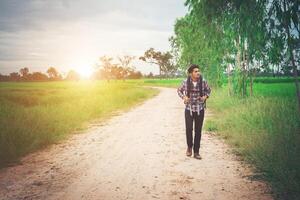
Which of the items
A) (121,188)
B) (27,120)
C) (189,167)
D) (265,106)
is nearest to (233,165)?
(189,167)

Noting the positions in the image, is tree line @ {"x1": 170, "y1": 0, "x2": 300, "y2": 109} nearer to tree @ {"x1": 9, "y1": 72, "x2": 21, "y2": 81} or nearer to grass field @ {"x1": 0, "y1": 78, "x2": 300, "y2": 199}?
grass field @ {"x1": 0, "y1": 78, "x2": 300, "y2": 199}

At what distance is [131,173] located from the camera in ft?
19.7

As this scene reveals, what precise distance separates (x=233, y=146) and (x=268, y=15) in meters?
3.59

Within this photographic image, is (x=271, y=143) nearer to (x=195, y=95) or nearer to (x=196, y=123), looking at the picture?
(x=196, y=123)

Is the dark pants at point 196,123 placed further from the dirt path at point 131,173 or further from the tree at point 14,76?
the tree at point 14,76

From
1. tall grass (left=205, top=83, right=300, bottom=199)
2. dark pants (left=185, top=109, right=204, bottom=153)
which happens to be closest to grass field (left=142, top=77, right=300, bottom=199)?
tall grass (left=205, top=83, right=300, bottom=199)

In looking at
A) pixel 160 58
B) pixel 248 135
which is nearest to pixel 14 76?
pixel 160 58

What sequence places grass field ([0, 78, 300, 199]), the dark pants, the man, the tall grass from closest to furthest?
the tall grass, grass field ([0, 78, 300, 199]), the man, the dark pants

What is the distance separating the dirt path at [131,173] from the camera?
4.91 m

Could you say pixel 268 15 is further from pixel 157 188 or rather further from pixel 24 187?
pixel 24 187

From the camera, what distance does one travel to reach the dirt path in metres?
4.91

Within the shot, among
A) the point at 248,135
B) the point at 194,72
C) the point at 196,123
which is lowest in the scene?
the point at 248,135

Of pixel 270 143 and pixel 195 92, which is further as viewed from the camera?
pixel 195 92

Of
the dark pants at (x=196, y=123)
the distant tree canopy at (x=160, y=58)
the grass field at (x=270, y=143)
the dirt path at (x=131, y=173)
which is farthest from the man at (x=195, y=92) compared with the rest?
the distant tree canopy at (x=160, y=58)
